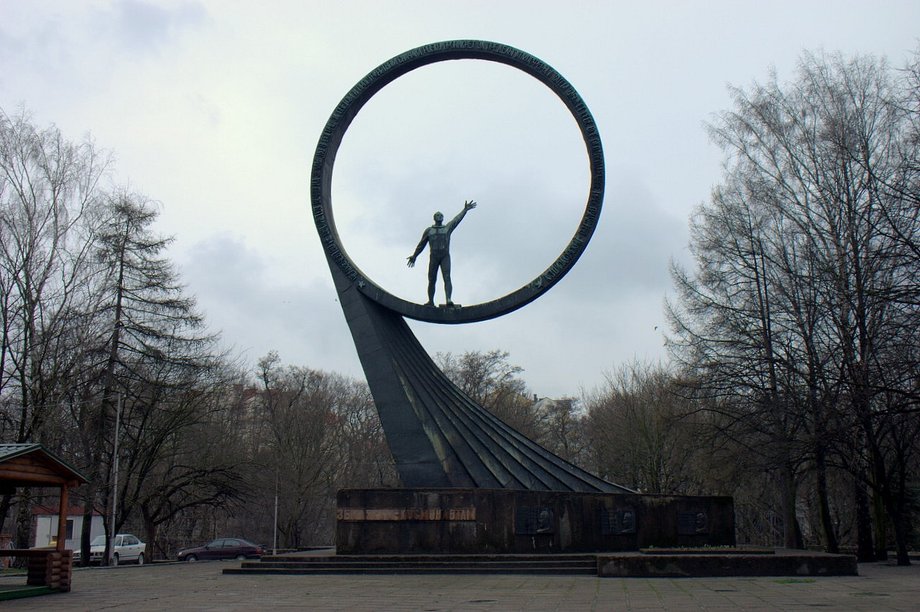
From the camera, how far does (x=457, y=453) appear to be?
15.1m

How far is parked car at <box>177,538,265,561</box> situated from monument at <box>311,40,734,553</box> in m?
13.2

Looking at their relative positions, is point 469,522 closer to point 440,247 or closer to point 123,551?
point 440,247

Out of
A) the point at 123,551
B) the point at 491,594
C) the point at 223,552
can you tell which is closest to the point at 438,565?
the point at 491,594

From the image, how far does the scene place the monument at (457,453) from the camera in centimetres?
1404

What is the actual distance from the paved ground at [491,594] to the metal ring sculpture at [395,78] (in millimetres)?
5120

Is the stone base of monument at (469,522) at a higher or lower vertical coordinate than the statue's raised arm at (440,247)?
lower

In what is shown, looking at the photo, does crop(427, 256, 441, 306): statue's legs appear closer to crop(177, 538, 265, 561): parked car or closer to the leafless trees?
the leafless trees

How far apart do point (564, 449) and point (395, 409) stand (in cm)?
2483

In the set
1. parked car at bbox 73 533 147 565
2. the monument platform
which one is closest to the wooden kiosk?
the monument platform

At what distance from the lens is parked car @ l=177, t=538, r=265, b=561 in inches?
1048

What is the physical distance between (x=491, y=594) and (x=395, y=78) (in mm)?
10856

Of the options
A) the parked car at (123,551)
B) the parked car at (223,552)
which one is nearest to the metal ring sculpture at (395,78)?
the parked car at (123,551)

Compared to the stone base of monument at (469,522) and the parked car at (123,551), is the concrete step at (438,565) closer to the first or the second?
the stone base of monument at (469,522)

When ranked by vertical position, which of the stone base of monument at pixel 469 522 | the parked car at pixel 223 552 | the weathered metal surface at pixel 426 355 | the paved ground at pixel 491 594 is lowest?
the parked car at pixel 223 552
